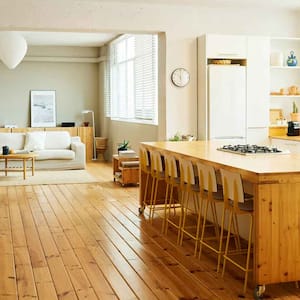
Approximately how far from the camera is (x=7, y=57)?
9.97m

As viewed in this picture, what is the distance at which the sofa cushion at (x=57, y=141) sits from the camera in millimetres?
11680

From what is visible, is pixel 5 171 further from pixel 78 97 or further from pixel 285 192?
pixel 285 192

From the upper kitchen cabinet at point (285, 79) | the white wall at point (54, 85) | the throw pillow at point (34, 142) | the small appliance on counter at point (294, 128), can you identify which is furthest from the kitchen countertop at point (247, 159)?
the white wall at point (54, 85)

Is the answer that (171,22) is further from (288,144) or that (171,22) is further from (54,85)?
(54,85)

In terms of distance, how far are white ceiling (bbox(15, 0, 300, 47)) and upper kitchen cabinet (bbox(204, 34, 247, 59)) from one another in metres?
0.48

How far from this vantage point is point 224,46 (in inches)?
298

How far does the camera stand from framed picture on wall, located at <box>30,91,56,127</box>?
45.1 ft

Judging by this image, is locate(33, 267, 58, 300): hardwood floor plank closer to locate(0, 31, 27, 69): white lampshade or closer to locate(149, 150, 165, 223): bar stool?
locate(149, 150, 165, 223): bar stool

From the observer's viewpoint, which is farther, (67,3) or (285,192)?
(67,3)

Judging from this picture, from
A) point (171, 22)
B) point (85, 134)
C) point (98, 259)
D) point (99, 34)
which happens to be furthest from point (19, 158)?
point (98, 259)

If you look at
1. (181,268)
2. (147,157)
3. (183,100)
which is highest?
(183,100)

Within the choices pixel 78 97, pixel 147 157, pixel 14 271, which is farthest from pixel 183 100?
pixel 78 97

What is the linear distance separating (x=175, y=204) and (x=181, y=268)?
2.34 meters

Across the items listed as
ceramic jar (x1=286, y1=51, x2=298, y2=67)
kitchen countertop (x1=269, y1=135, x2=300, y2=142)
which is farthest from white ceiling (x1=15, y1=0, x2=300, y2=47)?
kitchen countertop (x1=269, y1=135, x2=300, y2=142)
